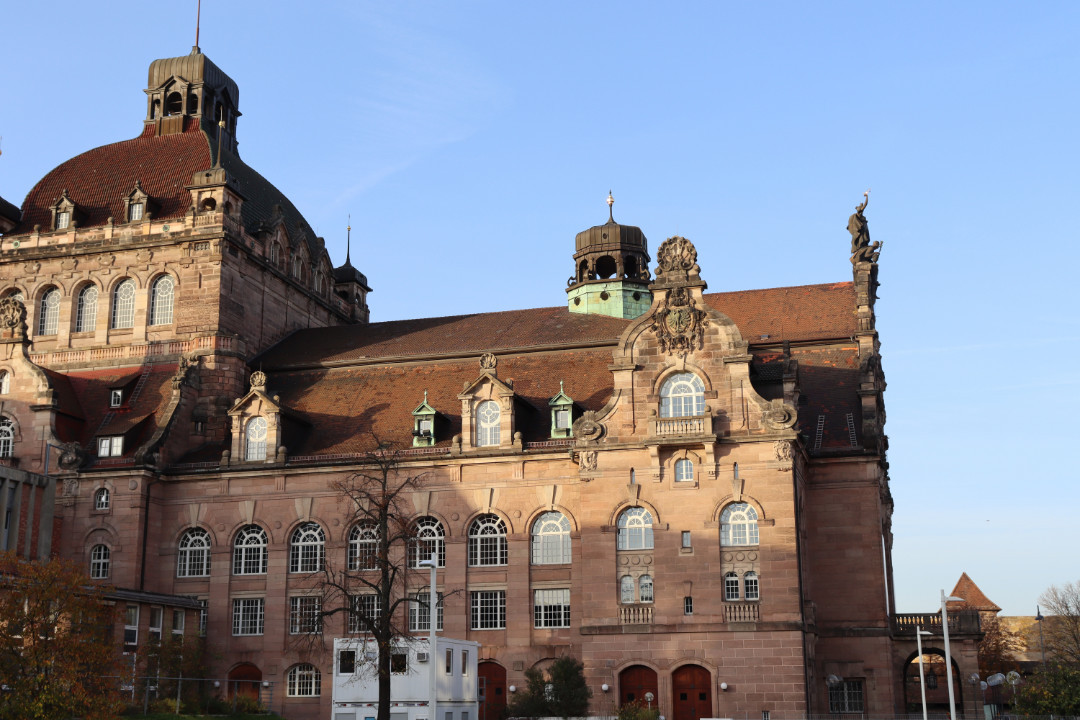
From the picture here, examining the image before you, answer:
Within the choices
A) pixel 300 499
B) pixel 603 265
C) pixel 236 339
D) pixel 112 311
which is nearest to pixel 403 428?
pixel 300 499

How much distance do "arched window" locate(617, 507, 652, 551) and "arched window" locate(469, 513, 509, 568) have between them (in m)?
5.96

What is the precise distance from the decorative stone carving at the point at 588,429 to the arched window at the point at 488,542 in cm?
596

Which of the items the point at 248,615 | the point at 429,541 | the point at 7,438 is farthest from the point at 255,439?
the point at 7,438

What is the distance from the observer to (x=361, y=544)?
57.7 metres

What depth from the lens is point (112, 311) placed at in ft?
223

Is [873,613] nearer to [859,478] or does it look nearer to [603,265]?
[859,478]

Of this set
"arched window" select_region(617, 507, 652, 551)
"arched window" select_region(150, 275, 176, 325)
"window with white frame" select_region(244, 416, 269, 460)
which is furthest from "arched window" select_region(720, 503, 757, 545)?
"arched window" select_region(150, 275, 176, 325)

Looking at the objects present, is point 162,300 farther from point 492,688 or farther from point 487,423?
point 492,688

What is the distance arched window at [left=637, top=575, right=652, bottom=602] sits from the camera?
5207 centimetres

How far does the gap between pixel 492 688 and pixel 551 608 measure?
4298mm

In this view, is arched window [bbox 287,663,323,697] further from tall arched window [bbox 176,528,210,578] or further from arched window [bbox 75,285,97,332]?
arched window [bbox 75,285,97,332]

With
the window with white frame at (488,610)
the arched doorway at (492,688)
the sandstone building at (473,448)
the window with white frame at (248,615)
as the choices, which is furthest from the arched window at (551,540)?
the window with white frame at (248,615)

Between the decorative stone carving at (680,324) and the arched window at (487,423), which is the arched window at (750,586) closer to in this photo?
the decorative stone carving at (680,324)

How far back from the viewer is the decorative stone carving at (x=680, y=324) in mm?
53719
